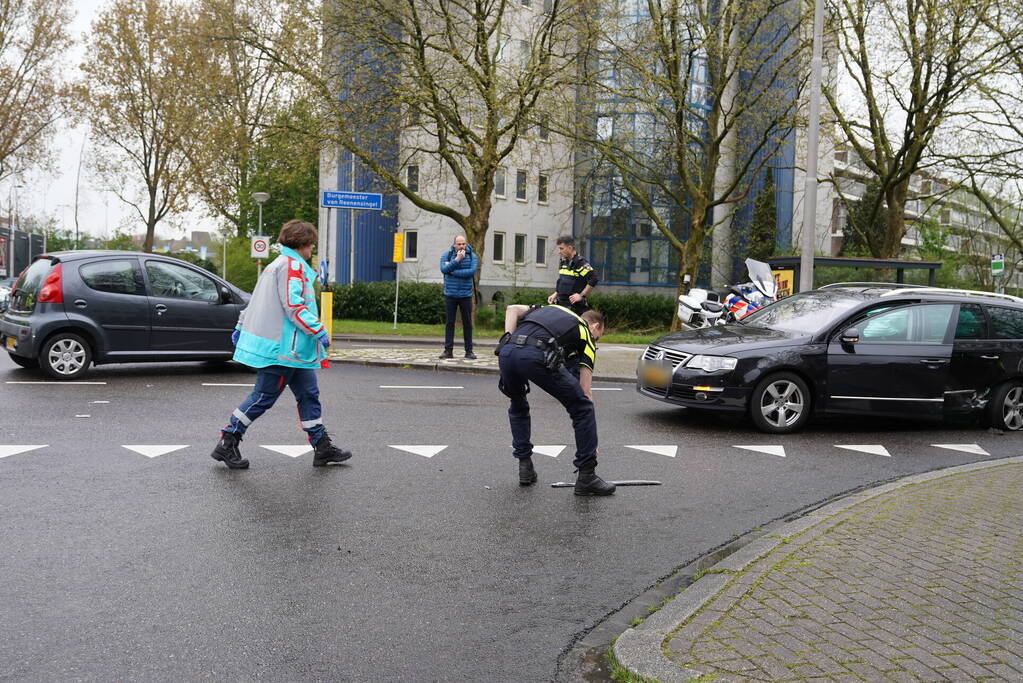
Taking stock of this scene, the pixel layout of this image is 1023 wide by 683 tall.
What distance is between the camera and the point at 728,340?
9820 mm

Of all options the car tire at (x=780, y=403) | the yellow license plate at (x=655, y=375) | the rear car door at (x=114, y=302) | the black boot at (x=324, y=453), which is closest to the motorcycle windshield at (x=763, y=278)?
the yellow license plate at (x=655, y=375)

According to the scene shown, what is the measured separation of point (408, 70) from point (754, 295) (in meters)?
11.5

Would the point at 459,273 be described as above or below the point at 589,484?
above

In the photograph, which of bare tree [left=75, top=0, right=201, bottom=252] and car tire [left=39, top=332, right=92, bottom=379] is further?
bare tree [left=75, top=0, right=201, bottom=252]

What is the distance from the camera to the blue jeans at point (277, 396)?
7043 mm

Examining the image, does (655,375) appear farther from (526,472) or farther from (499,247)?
(499,247)

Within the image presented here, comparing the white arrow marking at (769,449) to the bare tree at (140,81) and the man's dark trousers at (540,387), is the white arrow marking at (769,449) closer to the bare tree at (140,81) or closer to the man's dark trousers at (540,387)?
the man's dark trousers at (540,387)

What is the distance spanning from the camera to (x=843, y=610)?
13.5 ft

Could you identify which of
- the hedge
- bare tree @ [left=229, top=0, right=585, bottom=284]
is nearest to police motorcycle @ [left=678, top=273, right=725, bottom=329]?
bare tree @ [left=229, top=0, right=585, bottom=284]

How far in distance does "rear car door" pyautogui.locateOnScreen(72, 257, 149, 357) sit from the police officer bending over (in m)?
7.31

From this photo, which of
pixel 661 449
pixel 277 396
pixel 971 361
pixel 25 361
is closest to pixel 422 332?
pixel 25 361

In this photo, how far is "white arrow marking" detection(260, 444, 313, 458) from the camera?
766cm

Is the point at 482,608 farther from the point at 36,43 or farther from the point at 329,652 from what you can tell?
the point at 36,43

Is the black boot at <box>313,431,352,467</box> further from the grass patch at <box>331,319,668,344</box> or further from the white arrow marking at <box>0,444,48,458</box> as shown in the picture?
the grass patch at <box>331,319,668,344</box>
